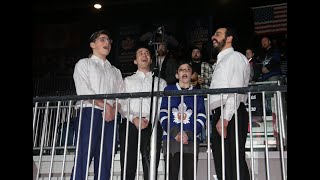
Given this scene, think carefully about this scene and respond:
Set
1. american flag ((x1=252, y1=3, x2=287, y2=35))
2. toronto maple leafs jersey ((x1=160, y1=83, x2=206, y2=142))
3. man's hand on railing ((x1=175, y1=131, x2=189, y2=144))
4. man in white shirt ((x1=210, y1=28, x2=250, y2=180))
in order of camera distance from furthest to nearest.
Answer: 1. american flag ((x1=252, y1=3, x2=287, y2=35))
2. toronto maple leafs jersey ((x1=160, y1=83, x2=206, y2=142))
3. man's hand on railing ((x1=175, y1=131, x2=189, y2=144))
4. man in white shirt ((x1=210, y1=28, x2=250, y2=180))

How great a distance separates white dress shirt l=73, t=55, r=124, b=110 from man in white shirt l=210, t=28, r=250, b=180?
1124 millimetres

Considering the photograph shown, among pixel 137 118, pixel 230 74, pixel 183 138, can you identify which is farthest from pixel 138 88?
pixel 230 74

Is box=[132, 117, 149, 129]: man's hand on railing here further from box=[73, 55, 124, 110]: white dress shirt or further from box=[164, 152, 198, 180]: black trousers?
box=[164, 152, 198, 180]: black trousers

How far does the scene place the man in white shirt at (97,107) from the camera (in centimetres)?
429

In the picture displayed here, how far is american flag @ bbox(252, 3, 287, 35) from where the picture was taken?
10500 mm

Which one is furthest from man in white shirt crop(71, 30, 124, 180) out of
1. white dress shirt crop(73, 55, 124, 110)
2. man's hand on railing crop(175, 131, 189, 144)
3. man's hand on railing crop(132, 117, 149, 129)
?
man's hand on railing crop(175, 131, 189, 144)

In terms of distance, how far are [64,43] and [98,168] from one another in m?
8.45

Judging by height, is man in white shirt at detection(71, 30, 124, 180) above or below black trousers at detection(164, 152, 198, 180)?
above

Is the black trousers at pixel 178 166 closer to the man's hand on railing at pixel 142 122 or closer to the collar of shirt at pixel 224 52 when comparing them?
the man's hand on railing at pixel 142 122

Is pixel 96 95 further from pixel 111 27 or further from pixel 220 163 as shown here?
pixel 111 27

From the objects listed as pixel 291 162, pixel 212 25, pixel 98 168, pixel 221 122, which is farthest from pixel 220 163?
pixel 212 25

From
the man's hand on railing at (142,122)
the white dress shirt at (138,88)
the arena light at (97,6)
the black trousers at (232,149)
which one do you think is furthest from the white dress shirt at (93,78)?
the arena light at (97,6)

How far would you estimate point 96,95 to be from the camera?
167 inches

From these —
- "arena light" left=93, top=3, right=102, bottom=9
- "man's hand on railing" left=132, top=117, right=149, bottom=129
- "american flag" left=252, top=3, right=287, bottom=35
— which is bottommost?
"man's hand on railing" left=132, top=117, right=149, bottom=129
